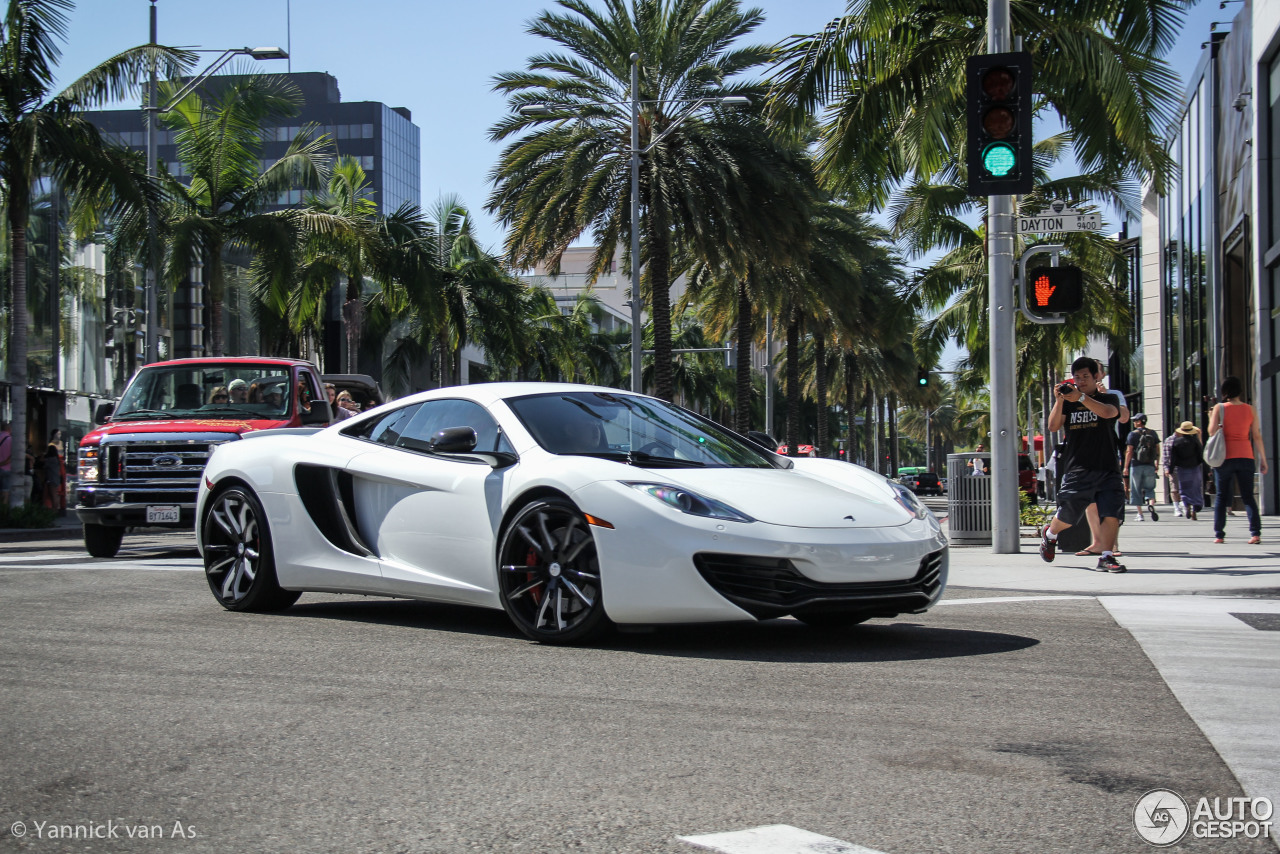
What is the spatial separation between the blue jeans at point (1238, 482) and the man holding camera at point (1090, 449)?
469cm

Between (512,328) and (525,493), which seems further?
(512,328)

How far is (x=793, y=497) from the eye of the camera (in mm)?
6285

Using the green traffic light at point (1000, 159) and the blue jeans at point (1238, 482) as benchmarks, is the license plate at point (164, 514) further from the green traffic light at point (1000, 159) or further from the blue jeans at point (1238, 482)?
the blue jeans at point (1238, 482)

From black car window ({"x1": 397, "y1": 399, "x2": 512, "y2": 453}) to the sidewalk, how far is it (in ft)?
13.6

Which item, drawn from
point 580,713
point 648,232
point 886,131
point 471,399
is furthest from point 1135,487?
point 580,713

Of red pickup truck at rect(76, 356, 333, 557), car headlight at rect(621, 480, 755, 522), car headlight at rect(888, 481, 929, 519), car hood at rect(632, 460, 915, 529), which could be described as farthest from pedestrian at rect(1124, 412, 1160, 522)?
car headlight at rect(621, 480, 755, 522)

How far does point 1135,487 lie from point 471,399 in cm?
1877

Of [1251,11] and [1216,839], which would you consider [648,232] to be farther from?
[1216,839]

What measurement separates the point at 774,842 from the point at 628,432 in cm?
382

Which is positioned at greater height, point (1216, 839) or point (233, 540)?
point (233, 540)

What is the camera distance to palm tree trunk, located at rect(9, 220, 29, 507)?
820 inches

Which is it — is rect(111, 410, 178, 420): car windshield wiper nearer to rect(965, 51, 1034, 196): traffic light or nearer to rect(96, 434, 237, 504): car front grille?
rect(96, 434, 237, 504): car front grille

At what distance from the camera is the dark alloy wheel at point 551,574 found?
6250 millimetres

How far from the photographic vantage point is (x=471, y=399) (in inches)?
287
